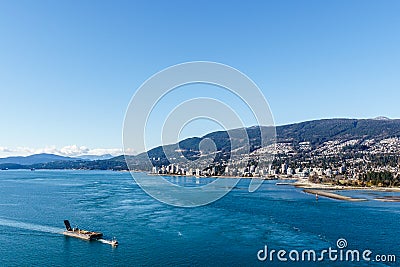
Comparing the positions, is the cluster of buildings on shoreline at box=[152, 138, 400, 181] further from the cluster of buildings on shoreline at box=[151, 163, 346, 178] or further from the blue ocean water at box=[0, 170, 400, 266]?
the blue ocean water at box=[0, 170, 400, 266]

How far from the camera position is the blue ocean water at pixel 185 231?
10891 mm

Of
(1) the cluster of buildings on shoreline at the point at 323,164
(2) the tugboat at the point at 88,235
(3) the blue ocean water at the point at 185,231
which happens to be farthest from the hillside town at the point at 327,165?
(2) the tugboat at the point at 88,235

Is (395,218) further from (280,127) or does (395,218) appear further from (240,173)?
(280,127)

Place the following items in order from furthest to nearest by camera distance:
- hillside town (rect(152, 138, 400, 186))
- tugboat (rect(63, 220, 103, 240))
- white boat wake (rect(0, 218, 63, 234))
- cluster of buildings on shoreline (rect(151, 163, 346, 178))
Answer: cluster of buildings on shoreline (rect(151, 163, 346, 178)), hillside town (rect(152, 138, 400, 186)), white boat wake (rect(0, 218, 63, 234)), tugboat (rect(63, 220, 103, 240))

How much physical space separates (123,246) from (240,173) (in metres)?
47.7

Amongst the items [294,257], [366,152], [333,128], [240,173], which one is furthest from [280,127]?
[294,257]

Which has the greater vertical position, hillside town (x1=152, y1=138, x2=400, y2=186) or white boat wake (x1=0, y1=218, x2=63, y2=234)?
hillside town (x1=152, y1=138, x2=400, y2=186)

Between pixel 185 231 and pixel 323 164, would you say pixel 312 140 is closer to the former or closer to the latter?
pixel 323 164

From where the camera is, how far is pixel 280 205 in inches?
874

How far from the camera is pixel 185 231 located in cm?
1422

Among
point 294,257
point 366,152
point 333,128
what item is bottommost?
point 294,257

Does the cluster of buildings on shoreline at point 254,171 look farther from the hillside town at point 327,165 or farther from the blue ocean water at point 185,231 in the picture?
the blue ocean water at point 185,231

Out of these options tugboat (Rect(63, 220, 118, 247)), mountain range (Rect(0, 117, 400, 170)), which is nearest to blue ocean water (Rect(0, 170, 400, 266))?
tugboat (Rect(63, 220, 118, 247))

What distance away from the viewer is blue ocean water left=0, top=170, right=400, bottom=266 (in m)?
10.9
